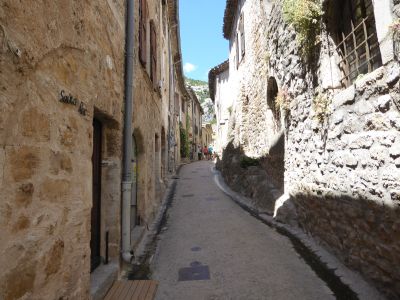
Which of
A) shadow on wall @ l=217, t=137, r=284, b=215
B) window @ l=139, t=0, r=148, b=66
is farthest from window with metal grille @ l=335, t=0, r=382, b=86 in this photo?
window @ l=139, t=0, r=148, b=66

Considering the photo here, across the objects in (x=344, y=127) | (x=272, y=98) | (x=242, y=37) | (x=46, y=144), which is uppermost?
(x=242, y=37)

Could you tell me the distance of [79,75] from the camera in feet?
8.81

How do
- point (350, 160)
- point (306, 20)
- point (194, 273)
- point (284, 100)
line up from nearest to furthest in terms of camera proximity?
point (350, 160)
point (194, 273)
point (306, 20)
point (284, 100)

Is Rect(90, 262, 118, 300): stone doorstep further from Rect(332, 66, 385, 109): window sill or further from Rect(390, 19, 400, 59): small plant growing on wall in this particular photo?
Rect(390, 19, 400, 59): small plant growing on wall

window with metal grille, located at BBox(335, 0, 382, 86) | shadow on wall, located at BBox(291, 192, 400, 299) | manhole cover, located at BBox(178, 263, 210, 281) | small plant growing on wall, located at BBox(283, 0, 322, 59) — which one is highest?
small plant growing on wall, located at BBox(283, 0, 322, 59)

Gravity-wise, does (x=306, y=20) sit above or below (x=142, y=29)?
below

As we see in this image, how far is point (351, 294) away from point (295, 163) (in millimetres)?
2845

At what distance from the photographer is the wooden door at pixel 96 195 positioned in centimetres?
370

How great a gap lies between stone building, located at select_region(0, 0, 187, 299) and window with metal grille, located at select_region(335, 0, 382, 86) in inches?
121

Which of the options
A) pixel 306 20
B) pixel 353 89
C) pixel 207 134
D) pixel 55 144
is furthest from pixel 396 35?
pixel 207 134

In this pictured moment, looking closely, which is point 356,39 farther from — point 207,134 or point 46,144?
point 207,134

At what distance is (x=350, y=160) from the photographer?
12.7 feet

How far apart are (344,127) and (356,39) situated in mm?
1245

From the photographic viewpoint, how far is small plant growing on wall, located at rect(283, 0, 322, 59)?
4656 millimetres
